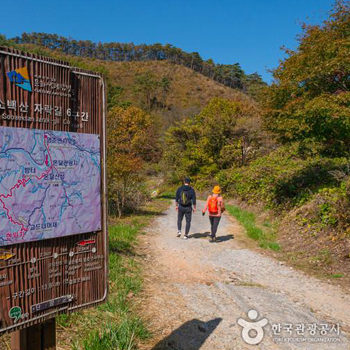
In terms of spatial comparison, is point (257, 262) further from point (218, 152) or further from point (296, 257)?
point (218, 152)

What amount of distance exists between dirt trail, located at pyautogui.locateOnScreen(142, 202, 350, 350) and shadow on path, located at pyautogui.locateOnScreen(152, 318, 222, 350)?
0.04 feet

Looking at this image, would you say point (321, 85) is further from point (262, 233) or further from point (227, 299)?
point (227, 299)

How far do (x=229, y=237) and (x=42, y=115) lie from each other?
353 inches

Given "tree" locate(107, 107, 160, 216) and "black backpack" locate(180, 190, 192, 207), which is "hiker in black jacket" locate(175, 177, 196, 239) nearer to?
"black backpack" locate(180, 190, 192, 207)

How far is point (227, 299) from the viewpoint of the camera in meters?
5.32

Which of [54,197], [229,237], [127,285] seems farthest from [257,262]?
[54,197]

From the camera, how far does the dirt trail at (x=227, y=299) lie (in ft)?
13.3

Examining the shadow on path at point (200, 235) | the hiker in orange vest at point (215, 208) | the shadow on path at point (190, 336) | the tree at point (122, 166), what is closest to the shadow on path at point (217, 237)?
the shadow on path at point (200, 235)

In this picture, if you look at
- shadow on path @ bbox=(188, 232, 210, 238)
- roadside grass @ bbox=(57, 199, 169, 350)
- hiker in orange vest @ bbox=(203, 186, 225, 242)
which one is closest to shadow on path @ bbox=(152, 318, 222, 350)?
roadside grass @ bbox=(57, 199, 169, 350)

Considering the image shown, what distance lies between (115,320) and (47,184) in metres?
2.65

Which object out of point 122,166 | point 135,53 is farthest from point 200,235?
point 135,53

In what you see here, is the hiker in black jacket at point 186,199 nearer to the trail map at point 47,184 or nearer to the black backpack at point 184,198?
the black backpack at point 184,198

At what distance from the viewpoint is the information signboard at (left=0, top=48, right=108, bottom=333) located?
1998 mm

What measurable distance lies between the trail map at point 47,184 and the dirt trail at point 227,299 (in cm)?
224
